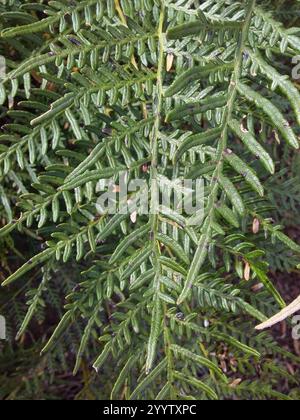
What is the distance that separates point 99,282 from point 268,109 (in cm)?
24

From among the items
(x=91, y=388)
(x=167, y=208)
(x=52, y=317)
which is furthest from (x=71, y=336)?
(x=167, y=208)

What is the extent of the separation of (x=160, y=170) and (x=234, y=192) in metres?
→ 0.11

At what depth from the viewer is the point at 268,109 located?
1.26 ft

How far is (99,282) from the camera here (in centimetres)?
53

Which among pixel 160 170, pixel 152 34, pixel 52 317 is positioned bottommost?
pixel 160 170

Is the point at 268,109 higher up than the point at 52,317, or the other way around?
the point at 52,317

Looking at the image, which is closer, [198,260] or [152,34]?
[198,260]

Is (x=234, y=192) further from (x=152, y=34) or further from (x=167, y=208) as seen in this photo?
(x=152, y=34)

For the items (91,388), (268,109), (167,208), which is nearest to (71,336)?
(91,388)
